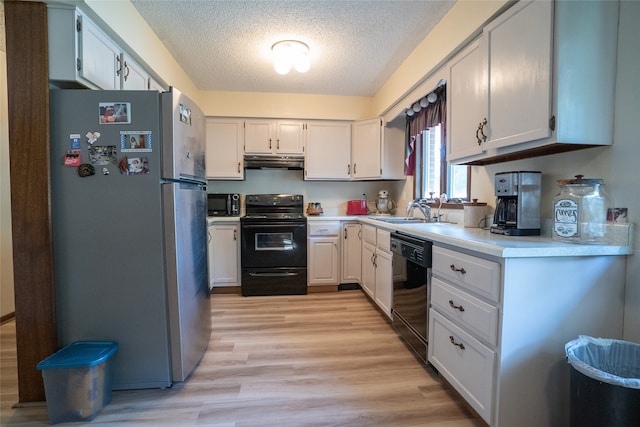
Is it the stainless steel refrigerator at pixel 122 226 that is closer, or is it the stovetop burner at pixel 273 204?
the stainless steel refrigerator at pixel 122 226

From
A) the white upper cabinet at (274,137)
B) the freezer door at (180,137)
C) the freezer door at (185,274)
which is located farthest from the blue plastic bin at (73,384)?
the white upper cabinet at (274,137)

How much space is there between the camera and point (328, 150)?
148 inches

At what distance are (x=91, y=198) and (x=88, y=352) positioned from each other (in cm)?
83

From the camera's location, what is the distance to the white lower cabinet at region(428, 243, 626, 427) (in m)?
1.22

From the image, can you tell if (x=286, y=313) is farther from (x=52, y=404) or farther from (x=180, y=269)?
(x=52, y=404)

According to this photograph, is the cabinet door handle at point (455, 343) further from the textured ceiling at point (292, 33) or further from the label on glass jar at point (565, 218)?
the textured ceiling at point (292, 33)

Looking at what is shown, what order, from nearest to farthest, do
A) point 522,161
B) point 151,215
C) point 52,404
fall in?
point 52,404, point 151,215, point 522,161

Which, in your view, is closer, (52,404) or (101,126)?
(52,404)

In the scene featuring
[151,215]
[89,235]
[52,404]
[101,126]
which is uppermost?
[101,126]

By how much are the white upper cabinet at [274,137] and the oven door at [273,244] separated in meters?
0.99

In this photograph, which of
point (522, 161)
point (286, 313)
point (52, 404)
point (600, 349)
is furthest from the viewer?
point (286, 313)

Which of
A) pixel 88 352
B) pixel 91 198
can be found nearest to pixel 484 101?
pixel 91 198

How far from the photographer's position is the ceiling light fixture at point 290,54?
8.11ft

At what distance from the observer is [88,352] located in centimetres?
150
